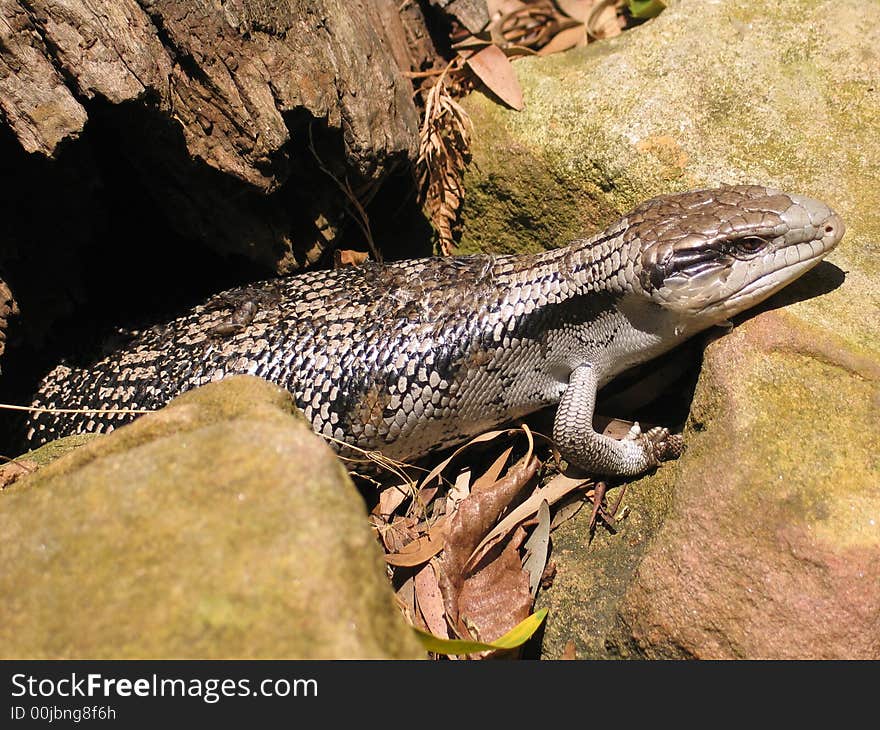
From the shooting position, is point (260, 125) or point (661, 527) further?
point (260, 125)

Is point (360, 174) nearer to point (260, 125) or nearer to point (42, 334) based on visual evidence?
point (260, 125)

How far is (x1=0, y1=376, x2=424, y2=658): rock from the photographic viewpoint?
2119 mm

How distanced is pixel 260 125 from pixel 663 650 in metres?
2.84

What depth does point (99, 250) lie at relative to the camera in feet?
14.3

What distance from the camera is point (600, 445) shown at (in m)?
3.97

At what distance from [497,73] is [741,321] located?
2.23 meters

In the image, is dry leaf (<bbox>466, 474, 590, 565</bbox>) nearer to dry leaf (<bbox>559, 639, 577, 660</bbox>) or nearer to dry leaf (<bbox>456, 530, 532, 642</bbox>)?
dry leaf (<bbox>456, 530, 532, 642</bbox>)

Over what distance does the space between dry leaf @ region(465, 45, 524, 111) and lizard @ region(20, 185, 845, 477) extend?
115 centimetres

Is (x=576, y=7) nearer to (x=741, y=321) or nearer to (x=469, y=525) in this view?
(x=741, y=321)

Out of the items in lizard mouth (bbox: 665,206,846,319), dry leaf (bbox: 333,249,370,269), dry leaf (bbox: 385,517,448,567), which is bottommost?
dry leaf (bbox: 385,517,448,567)

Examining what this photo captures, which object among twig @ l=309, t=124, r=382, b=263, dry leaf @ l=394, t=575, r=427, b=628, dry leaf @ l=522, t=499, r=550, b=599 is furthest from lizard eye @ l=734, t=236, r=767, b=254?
Result: dry leaf @ l=394, t=575, r=427, b=628

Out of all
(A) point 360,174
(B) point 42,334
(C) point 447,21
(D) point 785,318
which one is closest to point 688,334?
(D) point 785,318

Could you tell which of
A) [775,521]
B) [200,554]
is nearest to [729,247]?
[775,521]

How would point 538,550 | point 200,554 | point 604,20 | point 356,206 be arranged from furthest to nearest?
point 604,20 < point 356,206 < point 538,550 < point 200,554
